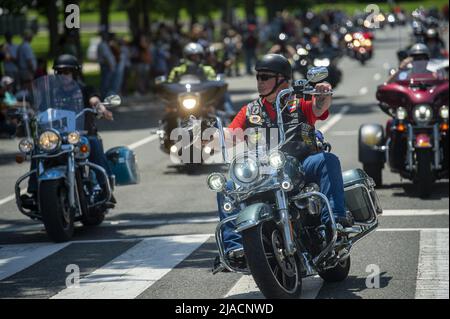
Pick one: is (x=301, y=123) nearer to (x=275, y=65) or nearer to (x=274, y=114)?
(x=274, y=114)

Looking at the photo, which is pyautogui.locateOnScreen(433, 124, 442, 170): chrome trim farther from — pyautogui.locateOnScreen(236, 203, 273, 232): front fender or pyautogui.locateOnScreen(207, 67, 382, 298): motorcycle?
pyautogui.locateOnScreen(236, 203, 273, 232): front fender

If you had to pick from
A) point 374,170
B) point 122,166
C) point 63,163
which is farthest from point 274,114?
point 374,170

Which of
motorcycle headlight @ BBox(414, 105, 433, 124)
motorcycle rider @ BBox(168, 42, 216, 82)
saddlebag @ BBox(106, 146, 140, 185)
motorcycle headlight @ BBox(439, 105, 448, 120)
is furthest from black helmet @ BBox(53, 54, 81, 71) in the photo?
motorcycle rider @ BBox(168, 42, 216, 82)

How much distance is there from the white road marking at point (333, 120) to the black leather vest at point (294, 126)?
1322 cm

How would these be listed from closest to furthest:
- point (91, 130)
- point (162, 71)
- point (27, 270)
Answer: point (27, 270), point (91, 130), point (162, 71)

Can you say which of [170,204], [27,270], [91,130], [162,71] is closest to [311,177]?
[27,270]

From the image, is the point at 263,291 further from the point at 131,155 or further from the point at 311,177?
the point at 131,155

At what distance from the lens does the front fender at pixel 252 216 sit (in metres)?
8.46

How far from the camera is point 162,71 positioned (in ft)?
117

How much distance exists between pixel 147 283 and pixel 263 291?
1.63 metres

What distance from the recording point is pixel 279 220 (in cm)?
879

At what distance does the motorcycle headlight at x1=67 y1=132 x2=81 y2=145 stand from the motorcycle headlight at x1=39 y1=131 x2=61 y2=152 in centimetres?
14

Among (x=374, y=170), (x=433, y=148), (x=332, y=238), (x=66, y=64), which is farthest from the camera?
(x=374, y=170)

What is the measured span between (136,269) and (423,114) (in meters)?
5.54
